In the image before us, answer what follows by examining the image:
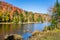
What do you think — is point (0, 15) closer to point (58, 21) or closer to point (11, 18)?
point (11, 18)

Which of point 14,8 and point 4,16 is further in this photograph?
point 14,8

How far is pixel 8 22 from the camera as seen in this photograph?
7956 cm

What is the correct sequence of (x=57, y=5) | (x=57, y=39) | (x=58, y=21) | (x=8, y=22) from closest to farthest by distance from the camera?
(x=57, y=39) → (x=58, y=21) → (x=57, y=5) → (x=8, y=22)

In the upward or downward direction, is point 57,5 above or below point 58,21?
above

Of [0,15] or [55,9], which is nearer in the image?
[55,9]

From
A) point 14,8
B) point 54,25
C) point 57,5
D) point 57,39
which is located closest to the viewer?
point 57,39

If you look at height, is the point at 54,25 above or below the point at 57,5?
below

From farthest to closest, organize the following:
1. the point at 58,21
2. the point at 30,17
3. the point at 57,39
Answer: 1. the point at 30,17
2. the point at 58,21
3. the point at 57,39

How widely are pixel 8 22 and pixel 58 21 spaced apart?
43.1m

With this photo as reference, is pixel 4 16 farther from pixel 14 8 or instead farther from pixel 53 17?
pixel 53 17

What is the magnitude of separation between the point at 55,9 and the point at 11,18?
3140 cm

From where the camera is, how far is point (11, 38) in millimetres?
23844

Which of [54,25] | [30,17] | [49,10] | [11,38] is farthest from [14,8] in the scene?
[11,38]

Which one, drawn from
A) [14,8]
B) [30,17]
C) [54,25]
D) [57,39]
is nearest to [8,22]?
[14,8]
